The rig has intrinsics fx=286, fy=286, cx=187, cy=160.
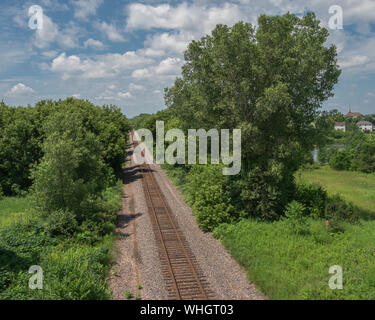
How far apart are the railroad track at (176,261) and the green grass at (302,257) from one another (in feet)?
7.76

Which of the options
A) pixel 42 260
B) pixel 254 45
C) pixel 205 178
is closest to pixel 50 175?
pixel 42 260

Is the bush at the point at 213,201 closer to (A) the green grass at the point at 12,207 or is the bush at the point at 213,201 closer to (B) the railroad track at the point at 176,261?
(B) the railroad track at the point at 176,261

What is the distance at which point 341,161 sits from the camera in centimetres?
6519

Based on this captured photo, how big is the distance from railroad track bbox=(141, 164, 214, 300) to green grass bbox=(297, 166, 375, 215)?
38.3 ft

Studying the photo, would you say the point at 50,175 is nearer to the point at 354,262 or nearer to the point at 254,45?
the point at 254,45

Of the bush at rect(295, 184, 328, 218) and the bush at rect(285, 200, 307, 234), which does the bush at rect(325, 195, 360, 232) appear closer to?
the bush at rect(295, 184, 328, 218)

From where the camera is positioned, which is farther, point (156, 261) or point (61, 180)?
point (61, 180)

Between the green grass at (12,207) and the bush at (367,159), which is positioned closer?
the green grass at (12,207)

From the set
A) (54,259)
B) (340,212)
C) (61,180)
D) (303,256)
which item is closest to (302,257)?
(303,256)

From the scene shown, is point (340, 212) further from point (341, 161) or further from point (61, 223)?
point (341, 161)

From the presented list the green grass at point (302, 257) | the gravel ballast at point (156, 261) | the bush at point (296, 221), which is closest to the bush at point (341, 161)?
the green grass at point (302, 257)

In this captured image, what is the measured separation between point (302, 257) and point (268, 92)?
9.86m

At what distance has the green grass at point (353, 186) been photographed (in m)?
30.6
